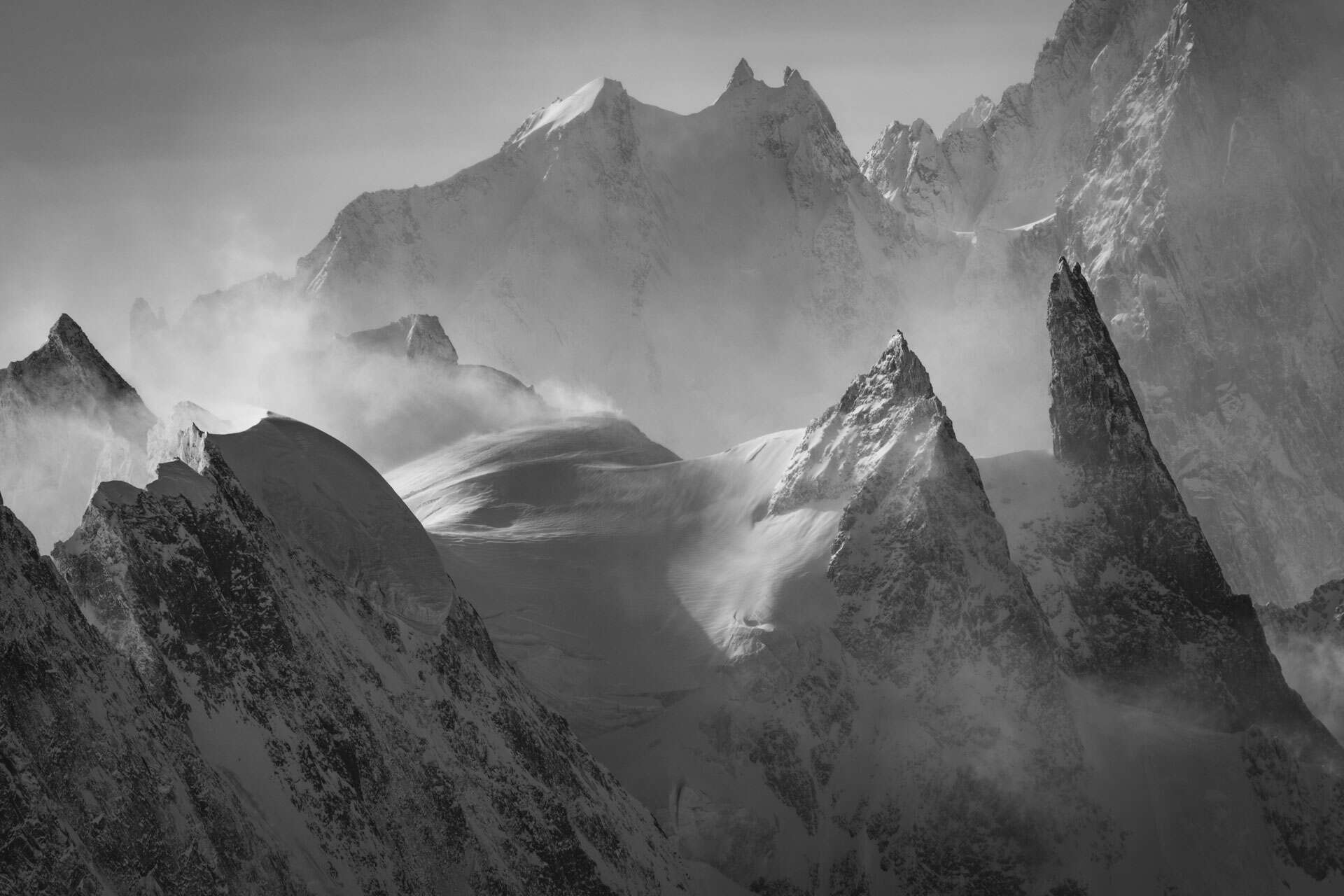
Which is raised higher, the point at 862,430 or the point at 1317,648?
the point at 862,430

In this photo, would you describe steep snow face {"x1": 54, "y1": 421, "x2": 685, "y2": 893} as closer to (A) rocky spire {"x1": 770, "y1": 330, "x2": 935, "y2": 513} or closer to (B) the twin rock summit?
(B) the twin rock summit

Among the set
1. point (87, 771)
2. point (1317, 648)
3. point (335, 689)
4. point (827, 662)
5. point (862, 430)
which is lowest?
point (1317, 648)

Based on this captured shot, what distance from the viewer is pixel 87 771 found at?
79.8 metres

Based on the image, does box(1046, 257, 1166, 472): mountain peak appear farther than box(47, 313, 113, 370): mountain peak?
Yes

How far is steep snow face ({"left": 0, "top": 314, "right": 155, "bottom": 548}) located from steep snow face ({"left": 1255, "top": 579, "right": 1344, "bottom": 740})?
373 ft

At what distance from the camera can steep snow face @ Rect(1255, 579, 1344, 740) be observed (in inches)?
7274

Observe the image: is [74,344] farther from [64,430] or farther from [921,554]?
[921,554]

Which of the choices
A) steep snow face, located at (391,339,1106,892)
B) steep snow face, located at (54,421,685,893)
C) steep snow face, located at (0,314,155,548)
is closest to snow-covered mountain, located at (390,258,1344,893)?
steep snow face, located at (391,339,1106,892)

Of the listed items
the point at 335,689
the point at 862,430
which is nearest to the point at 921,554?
the point at 862,430

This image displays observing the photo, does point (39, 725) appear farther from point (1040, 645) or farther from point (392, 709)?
point (1040, 645)

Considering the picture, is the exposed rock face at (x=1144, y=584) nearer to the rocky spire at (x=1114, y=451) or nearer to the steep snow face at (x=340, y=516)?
the rocky spire at (x=1114, y=451)

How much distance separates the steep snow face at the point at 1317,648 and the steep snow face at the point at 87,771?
408 feet

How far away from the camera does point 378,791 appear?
343ft

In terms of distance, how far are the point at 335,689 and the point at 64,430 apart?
111ft
